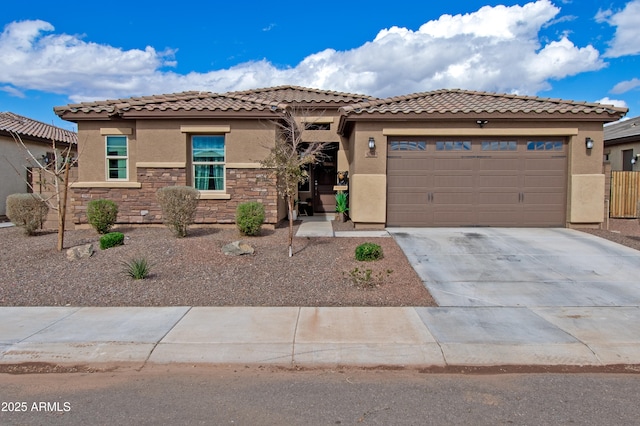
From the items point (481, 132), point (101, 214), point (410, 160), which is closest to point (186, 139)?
point (101, 214)

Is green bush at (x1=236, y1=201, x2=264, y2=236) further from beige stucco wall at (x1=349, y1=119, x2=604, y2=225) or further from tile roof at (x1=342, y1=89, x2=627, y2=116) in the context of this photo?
tile roof at (x1=342, y1=89, x2=627, y2=116)

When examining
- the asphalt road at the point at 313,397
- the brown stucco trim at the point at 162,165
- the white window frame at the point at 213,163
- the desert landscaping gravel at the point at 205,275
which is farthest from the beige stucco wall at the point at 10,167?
the asphalt road at the point at 313,397

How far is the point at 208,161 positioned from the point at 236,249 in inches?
205

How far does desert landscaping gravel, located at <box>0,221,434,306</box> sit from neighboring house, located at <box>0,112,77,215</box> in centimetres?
1037

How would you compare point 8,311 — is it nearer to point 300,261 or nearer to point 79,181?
point 300,261

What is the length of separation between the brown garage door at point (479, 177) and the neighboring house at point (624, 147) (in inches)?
442

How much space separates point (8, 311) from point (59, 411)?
360 centimetres

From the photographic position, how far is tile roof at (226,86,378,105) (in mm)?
17031

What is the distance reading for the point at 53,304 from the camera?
6984 millimetres

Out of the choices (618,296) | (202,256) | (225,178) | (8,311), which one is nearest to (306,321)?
(202,256)

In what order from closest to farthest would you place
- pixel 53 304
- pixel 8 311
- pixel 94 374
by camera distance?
1. pixel 94 374
2. pixel 8 311
3. pixel 53 304

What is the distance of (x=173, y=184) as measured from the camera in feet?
43.5

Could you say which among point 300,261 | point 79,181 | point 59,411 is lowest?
point 59,411

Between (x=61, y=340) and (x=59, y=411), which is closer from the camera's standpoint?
(x=59, y=411)
